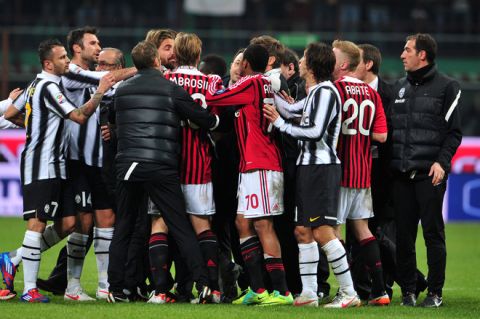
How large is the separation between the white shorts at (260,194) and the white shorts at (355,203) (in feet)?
1.78

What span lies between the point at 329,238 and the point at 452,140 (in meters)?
1.39

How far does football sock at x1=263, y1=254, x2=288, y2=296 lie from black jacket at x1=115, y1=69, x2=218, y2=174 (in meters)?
1.11

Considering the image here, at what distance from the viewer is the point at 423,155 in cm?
856

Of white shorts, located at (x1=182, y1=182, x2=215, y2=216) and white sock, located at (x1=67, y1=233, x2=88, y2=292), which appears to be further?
white sock, located at (x1=67, y1=233, x2=88, y2=292)

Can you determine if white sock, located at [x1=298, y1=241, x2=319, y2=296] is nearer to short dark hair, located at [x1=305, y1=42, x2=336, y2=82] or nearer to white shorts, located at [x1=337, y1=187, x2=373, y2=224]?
white shorts, located at [x1=337, y1=187, x2=373, y2=224]

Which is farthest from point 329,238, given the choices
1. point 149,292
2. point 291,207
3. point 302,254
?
point 149,292

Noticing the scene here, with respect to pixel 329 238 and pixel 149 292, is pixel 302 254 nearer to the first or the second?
pixel 329 238

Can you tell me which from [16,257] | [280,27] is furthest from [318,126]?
[280,27]

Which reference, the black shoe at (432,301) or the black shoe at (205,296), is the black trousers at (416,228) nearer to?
the black shoe at (432,301)

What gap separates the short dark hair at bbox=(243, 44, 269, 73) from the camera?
8.33 meters

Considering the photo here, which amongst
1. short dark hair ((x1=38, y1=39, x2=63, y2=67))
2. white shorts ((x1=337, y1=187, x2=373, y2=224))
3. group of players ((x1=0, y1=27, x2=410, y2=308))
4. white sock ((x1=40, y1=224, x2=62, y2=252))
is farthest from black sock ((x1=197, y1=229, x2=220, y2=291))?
short dark hair ((x1=38, y1=39, x2=63, y2=67))

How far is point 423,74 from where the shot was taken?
28.4 ft

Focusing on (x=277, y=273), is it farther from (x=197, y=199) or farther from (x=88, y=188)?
(x=88, y=188)

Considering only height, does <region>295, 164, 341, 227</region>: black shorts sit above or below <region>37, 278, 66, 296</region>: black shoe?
above
